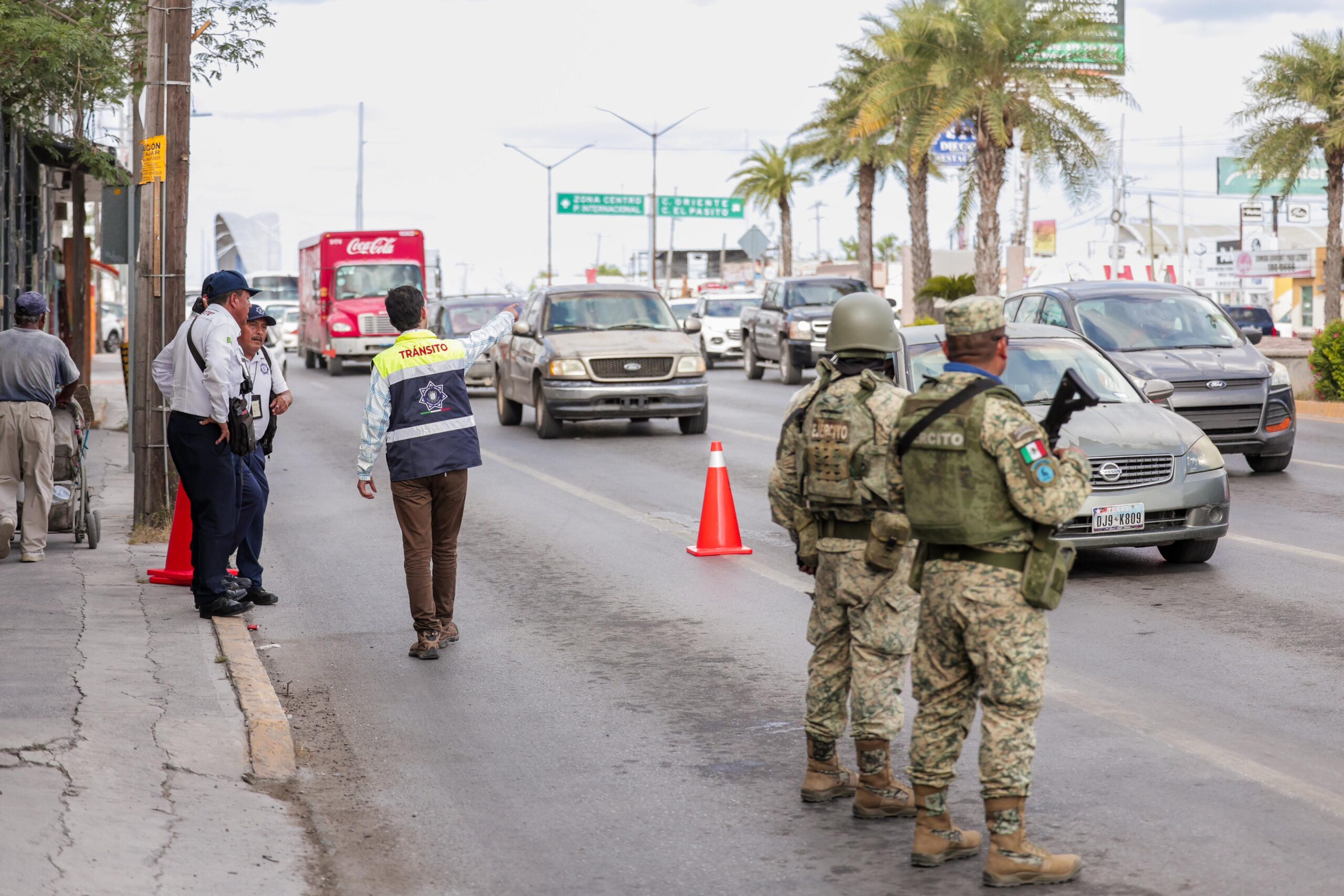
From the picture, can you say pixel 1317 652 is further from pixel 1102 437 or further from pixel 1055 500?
pixel 1055 500

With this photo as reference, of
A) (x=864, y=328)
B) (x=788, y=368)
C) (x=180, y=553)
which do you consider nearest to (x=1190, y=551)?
(x=864, y=328)

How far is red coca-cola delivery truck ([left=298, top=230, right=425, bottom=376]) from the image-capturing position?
36812mm

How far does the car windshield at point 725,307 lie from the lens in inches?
1590

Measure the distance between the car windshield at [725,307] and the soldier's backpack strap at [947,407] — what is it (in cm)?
3547

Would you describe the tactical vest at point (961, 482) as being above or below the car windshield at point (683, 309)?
below

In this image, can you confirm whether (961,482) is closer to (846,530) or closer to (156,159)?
(846,530)

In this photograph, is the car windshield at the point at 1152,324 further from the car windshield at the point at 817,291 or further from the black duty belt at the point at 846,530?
the car windshield at the point at 817,291

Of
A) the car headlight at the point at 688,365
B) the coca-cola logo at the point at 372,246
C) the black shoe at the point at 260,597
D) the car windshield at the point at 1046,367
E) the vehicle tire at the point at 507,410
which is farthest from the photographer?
the coca-cola logo at the point at 372,246

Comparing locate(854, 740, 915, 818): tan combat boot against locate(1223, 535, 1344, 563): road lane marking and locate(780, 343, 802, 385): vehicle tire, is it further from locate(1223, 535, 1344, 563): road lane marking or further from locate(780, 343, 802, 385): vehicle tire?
locate(780, 343, 802, 385): vehicle tire

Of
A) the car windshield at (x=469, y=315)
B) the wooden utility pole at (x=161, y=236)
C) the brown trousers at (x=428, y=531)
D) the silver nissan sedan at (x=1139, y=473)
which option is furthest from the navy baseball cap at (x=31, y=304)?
the car windshield at (x=469, y=315)

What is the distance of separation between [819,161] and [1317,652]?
1749 inches

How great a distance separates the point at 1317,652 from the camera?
791cm

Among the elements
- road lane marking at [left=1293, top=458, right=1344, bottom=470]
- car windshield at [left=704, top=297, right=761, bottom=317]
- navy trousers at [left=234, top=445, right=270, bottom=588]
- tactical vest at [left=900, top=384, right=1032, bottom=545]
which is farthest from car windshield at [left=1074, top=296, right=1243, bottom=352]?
car windshield at [left=704, top=297, right=761, bottom=317]

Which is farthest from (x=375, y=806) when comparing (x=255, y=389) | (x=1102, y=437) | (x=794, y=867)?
(x=1102, y=437)
